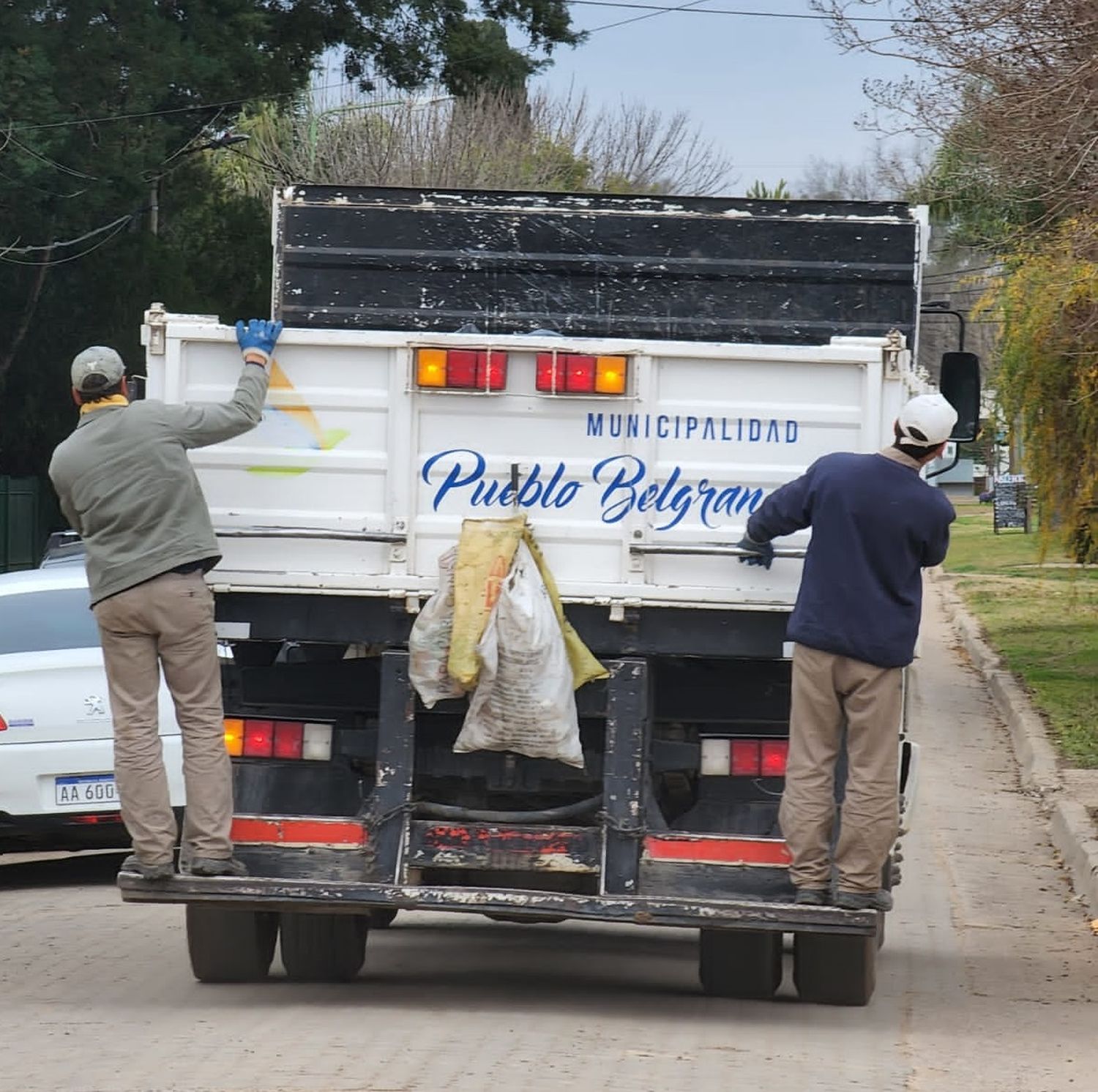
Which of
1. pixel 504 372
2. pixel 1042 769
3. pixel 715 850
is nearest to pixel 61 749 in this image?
pixel 504 372

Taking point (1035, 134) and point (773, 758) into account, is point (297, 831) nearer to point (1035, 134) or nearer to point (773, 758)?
point (773, 758)

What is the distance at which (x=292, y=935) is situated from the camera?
8086mm

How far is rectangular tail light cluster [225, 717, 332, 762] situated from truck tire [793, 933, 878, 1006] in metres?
1.81

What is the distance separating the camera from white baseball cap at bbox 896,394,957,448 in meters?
7.00

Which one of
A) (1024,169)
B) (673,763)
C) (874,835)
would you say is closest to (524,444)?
(673,763)

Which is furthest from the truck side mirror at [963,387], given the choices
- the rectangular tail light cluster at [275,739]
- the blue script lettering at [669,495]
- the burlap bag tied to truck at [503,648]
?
the rectangular tail light cluster at [275,739]

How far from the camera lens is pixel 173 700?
738 cm

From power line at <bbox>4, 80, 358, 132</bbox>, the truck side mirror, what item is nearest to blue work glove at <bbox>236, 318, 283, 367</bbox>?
the truck side mirror

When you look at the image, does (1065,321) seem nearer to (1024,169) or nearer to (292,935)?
(1024,169)

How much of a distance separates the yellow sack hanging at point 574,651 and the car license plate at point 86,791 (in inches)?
151

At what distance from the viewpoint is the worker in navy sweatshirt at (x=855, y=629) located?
7.00 m

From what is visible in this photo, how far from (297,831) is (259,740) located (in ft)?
1.28

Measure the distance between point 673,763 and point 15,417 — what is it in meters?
24.0

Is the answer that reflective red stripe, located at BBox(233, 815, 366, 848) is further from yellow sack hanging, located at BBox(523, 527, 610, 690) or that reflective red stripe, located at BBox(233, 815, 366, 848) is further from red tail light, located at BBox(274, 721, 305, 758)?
yellow sack hanging, located at BBox(523, 527, 610, 690)
